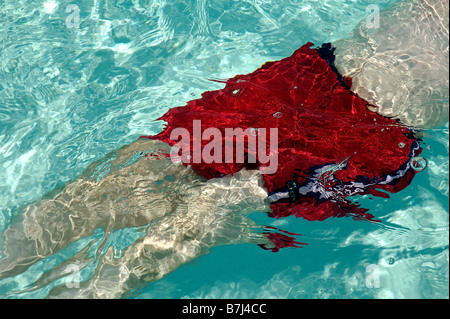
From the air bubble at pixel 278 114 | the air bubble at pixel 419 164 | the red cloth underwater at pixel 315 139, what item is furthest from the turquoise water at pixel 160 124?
the air bubble at pixel 278 114

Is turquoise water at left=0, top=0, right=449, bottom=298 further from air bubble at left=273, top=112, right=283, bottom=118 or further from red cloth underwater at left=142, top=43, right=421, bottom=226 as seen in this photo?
air bubble at left=273, top=112, right=283, bottom=118

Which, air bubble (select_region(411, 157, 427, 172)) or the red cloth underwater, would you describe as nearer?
the red cloth underwater

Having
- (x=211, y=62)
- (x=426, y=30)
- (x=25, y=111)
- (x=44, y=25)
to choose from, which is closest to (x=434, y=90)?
(x=426, y=30)

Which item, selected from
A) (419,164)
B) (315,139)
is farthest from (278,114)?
(419,164)

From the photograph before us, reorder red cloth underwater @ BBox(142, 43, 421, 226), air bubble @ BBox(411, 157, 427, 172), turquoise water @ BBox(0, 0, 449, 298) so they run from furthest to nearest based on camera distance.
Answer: air bubble @ BBox(411, 157, 427, 172), turquoise water @ BBox(0, 0, 449, 298), red cloth underwater @ BBox(142, 43, 421, 226)

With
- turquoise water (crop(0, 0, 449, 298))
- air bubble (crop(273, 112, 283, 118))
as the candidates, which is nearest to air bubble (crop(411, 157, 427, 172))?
turquoise water (crop(0, 0, 449, 298))

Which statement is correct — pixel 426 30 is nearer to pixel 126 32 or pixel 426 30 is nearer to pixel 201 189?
pixel 201 189

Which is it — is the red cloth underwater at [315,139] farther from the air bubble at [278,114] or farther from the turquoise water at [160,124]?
the turquoise water at [160,124]
